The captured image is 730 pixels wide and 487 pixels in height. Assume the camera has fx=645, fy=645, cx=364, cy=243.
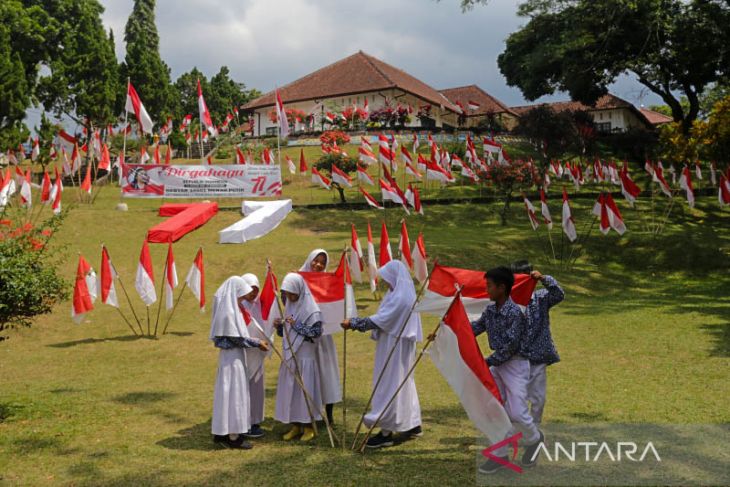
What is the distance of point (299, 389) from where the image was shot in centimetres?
633

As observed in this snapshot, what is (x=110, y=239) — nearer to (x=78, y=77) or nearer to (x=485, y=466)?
(x=485, y=466)

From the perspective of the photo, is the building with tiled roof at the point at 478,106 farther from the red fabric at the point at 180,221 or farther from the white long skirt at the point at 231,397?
the white long skirt at the point at 231,397

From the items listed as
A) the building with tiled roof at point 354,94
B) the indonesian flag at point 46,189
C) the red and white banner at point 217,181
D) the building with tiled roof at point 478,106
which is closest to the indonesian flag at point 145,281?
the indonesian flag at point 46,189

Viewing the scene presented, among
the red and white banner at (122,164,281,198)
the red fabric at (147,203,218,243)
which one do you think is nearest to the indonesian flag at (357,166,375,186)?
the red and white banner at (122,164,281,198)

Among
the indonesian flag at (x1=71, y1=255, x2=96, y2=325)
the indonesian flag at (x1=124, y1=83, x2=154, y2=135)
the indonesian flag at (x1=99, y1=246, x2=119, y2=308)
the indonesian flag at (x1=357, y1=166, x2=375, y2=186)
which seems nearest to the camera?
the indonesian flag at (x1=71, y1=255, x2=96, y2=325)

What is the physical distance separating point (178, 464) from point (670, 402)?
5383 millimetres

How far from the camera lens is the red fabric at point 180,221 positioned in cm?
1981

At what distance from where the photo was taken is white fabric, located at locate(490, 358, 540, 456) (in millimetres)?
5107

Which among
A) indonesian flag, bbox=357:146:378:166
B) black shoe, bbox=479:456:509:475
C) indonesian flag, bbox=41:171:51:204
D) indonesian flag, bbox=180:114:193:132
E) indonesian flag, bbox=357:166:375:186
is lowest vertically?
black shoe, bbox=479:456:509:475

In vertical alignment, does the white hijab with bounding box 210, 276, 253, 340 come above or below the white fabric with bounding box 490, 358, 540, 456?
above

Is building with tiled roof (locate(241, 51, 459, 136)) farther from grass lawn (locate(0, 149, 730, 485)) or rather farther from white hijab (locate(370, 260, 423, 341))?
white hijab (locate(370, 260, 423, 341))

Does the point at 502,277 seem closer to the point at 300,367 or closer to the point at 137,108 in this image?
the point at 300,367

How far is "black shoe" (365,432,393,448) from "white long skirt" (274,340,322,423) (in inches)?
25.9

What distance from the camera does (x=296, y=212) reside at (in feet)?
82.2
